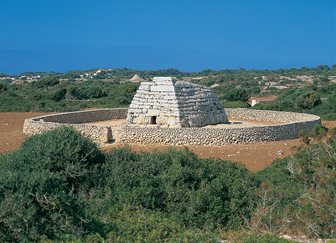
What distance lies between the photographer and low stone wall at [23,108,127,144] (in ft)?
60.8

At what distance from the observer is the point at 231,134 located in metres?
18.2

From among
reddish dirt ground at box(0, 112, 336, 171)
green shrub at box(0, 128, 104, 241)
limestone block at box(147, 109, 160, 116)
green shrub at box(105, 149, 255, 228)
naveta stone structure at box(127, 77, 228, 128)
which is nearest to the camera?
green shrub at box(0, 128, 104, 241)

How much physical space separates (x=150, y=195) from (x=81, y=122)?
14.9 metres

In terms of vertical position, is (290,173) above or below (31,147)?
below

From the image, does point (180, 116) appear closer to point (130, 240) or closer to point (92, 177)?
point (92, 177)

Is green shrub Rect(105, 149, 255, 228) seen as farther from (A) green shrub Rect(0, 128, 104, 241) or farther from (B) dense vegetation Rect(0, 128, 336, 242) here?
(A) green shrub Rect(0, 128, 104, 241)

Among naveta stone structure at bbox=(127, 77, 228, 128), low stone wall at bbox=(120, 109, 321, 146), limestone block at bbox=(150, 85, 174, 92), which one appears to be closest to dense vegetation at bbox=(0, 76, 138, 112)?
naveta stone structure at bbox=(127, 77, 228, 128)

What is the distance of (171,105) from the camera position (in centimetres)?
1958

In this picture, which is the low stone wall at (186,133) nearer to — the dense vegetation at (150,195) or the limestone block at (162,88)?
the limestone block at (162,88)

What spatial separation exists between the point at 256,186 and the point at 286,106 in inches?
862

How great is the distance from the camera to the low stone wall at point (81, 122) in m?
18.5

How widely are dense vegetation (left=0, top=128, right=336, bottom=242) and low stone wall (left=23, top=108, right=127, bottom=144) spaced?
5474 mm

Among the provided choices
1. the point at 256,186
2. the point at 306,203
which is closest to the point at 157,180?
the point at 256,186

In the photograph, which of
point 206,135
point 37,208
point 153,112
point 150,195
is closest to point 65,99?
point 153,112
